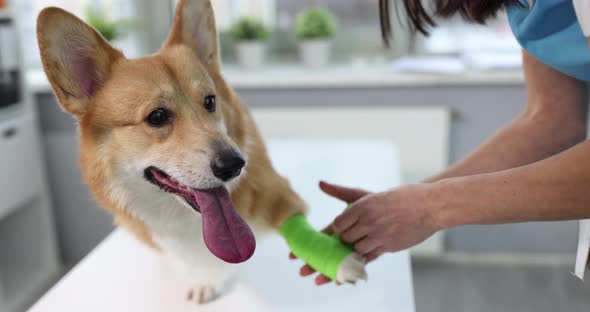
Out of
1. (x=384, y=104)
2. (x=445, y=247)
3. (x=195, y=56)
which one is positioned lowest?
(x=445, y=247)

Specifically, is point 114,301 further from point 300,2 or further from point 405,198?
point 300,2

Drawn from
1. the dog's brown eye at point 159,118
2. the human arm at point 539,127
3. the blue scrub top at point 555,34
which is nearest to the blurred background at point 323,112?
the human arm at point 539,127

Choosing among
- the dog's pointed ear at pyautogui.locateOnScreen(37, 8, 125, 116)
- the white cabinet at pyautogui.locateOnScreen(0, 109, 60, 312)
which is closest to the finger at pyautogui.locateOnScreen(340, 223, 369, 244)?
the dog's pointed ear at pyautogui.locateOnScreen(37, 8, 125, 116)

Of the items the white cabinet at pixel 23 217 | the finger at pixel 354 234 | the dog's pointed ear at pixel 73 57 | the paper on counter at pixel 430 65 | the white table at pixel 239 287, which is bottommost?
the white cabinet at pixel 23 217

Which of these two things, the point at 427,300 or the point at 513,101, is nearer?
the point at 427,300

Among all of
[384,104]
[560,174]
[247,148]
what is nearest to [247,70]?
[384,104]

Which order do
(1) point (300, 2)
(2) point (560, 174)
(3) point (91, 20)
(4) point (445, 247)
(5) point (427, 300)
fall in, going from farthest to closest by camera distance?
1. (1) point (300, 2)
2. (4) point (445, 247)
3. (3) point (91, 20)
4. (5) point (427, 300)
5. (2) point (560, 174)

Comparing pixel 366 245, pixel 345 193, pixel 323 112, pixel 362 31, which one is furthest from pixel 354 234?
pixel 362 31

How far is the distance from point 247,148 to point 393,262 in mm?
335

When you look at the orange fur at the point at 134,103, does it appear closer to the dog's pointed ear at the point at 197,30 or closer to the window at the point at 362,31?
the dog's pointed ear at the point at 197,30

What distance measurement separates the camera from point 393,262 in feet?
3.09

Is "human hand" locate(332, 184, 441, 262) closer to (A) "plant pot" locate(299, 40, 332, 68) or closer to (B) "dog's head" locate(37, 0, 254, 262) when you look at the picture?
(B) "dog's head" locate(37, 0, 254, 262)

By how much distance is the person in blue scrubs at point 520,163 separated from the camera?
66 centimetres

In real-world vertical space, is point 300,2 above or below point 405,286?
above
